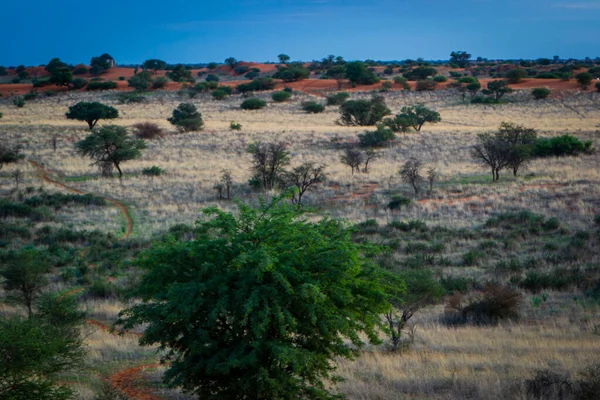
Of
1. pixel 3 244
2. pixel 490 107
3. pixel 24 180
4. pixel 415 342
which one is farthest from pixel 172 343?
pixel 490 107

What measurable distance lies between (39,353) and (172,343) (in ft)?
5.71

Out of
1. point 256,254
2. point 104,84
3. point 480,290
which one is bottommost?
point 480,290

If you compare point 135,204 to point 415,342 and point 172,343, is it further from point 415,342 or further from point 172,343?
point 172,343

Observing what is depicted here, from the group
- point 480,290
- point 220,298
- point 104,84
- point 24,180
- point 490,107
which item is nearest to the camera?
point 220,298

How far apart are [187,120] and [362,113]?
1793cm

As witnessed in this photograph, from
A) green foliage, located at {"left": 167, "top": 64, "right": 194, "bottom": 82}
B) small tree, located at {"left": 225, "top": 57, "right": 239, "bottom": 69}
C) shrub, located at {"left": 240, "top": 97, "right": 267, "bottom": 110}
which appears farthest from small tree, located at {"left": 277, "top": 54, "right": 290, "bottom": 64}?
shrub, located at {"left": 240, "top": 97, "right": 267, "bottom": 110}

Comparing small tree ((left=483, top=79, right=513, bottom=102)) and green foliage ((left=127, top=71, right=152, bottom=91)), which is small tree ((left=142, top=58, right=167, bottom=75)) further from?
small tree ((left=483, top=79, right=513, bottom=102))

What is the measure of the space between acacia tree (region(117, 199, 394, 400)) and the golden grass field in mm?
2074

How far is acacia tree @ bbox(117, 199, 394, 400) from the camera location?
6750 mm

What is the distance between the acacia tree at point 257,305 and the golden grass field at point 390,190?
2.07m

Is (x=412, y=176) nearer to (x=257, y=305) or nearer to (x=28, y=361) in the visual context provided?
(x=257, y=305)

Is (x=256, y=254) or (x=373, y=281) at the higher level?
(x=256, y=254)

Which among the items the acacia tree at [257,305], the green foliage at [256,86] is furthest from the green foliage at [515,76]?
the acacia tree at [257,305]

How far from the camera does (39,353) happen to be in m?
7.17
